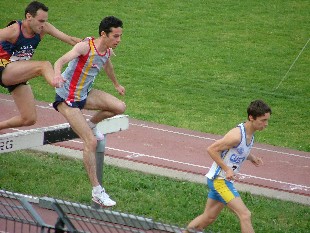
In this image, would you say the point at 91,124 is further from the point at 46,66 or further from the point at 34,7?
the point at 34,7

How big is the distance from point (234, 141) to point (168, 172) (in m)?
3.40

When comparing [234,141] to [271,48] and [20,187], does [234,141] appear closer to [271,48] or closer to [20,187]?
[20,187]

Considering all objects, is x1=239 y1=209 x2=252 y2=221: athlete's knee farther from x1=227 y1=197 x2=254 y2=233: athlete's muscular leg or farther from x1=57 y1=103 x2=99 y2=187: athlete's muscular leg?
x1=57 y1=103 x2=99 y2=187: athlete's muscular leg

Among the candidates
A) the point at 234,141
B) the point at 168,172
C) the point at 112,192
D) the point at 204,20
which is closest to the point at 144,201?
the point at 112,192

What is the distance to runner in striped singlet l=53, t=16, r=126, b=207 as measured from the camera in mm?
9875

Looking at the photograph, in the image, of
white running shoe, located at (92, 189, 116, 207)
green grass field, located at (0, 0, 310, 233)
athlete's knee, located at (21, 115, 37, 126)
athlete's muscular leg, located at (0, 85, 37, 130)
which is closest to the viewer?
white running shoe, located at (92, 189, 116, 207)

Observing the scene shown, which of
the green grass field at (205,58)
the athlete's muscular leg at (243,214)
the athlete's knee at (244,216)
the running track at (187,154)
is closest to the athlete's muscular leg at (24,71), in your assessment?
the athlete's muscular leg at (243,214)

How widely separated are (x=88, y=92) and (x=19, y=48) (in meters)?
0.95

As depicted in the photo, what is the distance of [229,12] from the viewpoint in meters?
24.1

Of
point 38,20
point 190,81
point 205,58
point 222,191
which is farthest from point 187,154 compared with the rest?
point 205,58

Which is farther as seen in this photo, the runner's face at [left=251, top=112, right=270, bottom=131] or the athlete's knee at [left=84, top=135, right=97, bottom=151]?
the athlete's knee at [left=84, top=135, right=97, bottom=151]

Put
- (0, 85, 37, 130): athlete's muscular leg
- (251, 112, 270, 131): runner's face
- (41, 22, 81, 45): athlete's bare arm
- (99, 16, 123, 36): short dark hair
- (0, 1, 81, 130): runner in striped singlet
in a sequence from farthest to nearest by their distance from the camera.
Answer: (0, 85, 37, 130): athlete's muscular leg < (41, 22, 81, 45): athlete's bare arm < (0, 1, 81, 130): runner in striped singlet < (99, 16, 123, 36): short dark hair < (251, 112, 270, 131): runner's face

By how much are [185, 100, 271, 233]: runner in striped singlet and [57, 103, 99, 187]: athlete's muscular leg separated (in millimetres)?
1418


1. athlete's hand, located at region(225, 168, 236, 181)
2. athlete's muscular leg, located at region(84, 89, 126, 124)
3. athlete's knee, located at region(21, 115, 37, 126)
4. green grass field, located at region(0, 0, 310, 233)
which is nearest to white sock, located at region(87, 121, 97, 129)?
athlete's muscular leg, located at region(84, 89, 126, 124)
